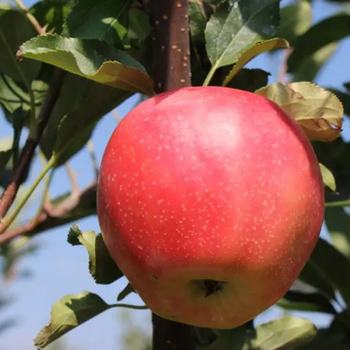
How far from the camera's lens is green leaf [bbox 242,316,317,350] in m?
0.89

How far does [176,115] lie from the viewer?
601mm

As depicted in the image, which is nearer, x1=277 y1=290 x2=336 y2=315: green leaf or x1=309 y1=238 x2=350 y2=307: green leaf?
x1=309 y1=238 x2=350 y2=307: green leaf

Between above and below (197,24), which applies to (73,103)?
below

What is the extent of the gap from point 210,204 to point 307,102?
18cm

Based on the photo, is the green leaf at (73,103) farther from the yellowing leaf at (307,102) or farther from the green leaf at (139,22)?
the yellowing leaf at (307,102)

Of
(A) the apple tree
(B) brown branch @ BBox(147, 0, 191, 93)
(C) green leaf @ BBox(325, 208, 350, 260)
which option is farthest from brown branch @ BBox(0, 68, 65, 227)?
(C) green leaf @ BBox(325, 208, 350, 260)

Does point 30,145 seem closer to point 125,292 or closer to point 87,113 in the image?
point 87,113

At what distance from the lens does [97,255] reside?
722mm

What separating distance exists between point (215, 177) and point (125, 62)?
7.5 inches

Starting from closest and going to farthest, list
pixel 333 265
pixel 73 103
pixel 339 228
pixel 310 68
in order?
pixel 73 103 → pixel 333 265 → pixel 339 228 → pixel 310 68

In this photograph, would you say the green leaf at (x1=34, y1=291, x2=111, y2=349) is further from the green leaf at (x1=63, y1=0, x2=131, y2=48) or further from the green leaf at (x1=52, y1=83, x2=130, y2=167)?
the green leaf at (x1=63, y1=0, x2=131, y2=48)

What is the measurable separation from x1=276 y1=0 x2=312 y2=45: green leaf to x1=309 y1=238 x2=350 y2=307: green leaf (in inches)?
14.0

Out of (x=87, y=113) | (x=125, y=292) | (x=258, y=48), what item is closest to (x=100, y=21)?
(x=87, y=113)

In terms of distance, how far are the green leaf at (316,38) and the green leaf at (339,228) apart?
0.25m
